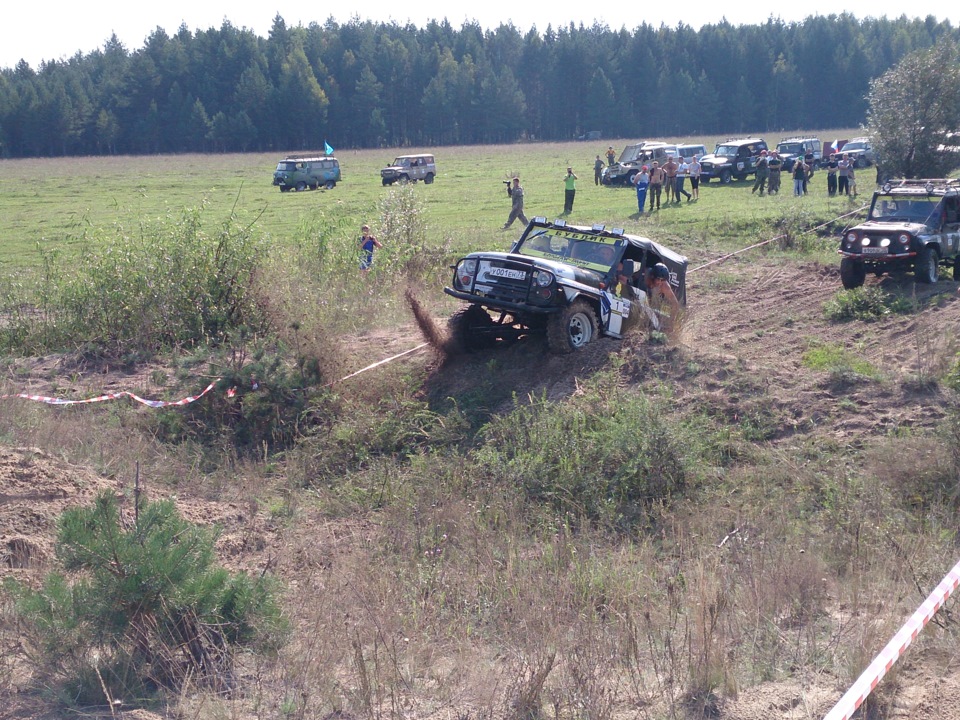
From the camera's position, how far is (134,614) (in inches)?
171

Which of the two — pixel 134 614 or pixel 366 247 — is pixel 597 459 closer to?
pixel 134 614

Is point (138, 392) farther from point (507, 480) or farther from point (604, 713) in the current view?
point (604, 713)

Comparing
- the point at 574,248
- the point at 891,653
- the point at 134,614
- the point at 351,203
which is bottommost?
the point at 891,653

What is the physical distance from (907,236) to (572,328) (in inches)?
287

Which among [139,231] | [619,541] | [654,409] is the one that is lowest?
[619,541]

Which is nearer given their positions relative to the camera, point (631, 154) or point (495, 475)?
point (495, 475)

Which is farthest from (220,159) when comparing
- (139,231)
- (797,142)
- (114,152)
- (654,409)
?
(654,409)

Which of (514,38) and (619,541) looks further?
(514,38)

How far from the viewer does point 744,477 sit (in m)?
8.49

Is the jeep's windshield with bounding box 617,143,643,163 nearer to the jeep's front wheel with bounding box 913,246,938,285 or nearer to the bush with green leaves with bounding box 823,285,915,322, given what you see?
the jeep's front wheel with bounding box 913,246,938,285

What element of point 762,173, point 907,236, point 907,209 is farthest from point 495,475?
point 762,173

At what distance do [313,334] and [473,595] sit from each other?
618 cm

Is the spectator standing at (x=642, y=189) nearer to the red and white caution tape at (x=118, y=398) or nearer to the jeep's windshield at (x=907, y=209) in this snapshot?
the jeep's windshield at (x=907, y=209)

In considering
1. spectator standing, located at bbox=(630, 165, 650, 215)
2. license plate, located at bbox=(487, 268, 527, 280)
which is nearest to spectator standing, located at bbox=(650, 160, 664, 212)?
spectator standing, located at bbox=(630, 165, 650, 215)
